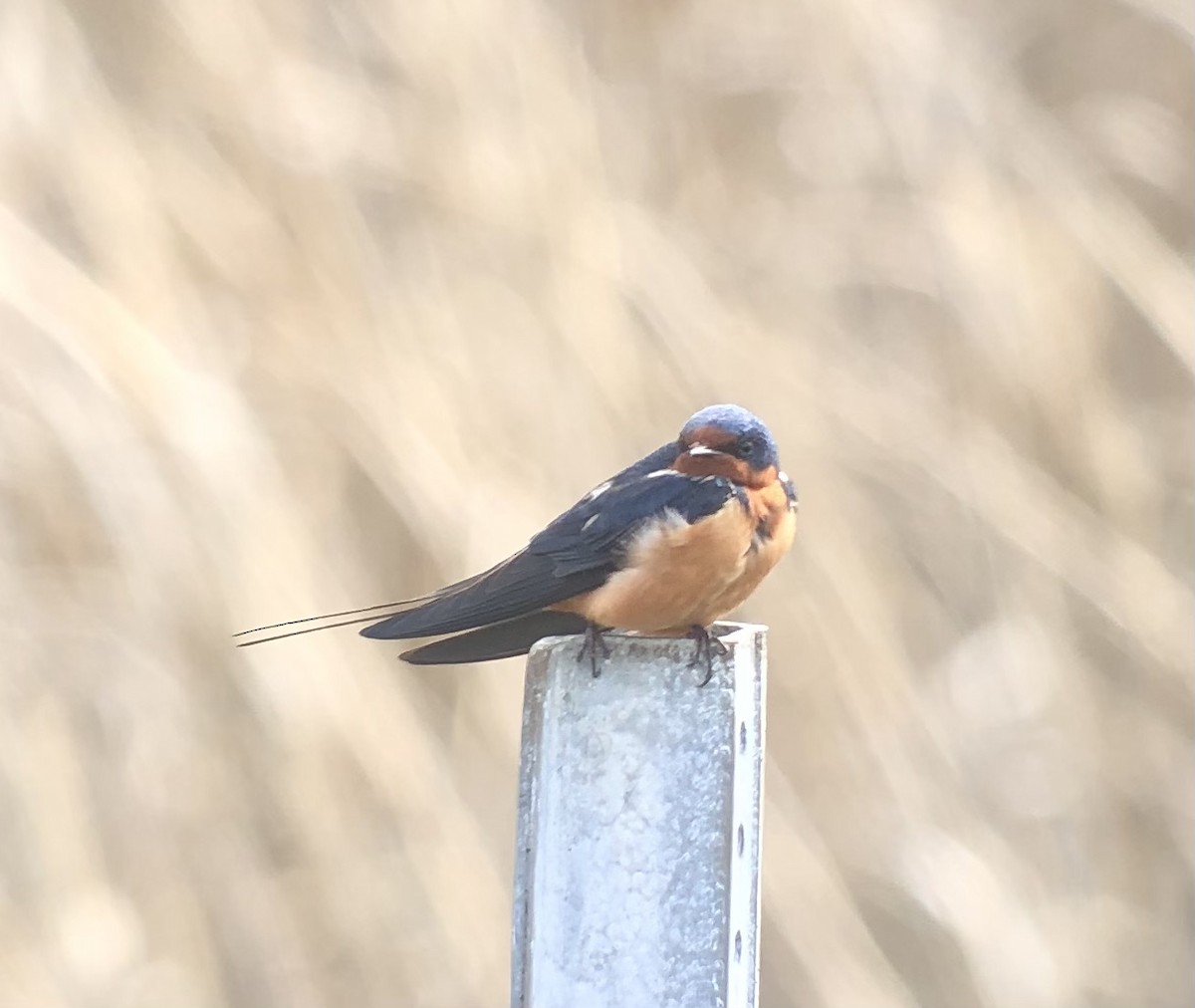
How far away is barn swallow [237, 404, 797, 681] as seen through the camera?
1.04 m

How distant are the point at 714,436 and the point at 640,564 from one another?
13 cm

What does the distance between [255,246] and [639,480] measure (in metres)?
0.90

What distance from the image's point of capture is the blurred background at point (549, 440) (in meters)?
1.78

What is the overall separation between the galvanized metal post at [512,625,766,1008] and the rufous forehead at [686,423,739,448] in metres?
0.36

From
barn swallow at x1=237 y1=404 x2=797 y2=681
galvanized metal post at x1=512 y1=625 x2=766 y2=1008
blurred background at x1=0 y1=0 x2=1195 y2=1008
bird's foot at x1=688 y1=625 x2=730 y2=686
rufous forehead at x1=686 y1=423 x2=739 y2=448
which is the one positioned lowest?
galvanized metal post at x1=512 y1=625 x2=766 y2=1008

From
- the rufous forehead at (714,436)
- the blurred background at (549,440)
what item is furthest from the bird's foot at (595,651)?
the blurred background at (549,440)

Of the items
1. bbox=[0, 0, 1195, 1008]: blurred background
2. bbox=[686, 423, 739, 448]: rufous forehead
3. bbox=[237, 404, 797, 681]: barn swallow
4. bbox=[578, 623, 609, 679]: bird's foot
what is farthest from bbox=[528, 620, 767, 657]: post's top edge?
bbox=[0, 0, 1195, 1008]: blurred background

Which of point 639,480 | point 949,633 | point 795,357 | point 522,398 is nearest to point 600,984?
point 639,480

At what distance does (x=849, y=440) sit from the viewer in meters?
2.00

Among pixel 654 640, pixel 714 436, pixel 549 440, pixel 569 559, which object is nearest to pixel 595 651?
pixel 654 640

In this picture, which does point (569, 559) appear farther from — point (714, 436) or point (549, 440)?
point (549, 440)

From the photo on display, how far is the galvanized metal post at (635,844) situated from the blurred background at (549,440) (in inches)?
39.3

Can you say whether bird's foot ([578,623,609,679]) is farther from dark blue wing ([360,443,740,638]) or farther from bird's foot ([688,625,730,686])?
dark blue wing ([360,443,740,638])

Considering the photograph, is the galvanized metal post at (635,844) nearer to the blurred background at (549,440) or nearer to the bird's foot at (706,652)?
the bird's foot at (706,652)
